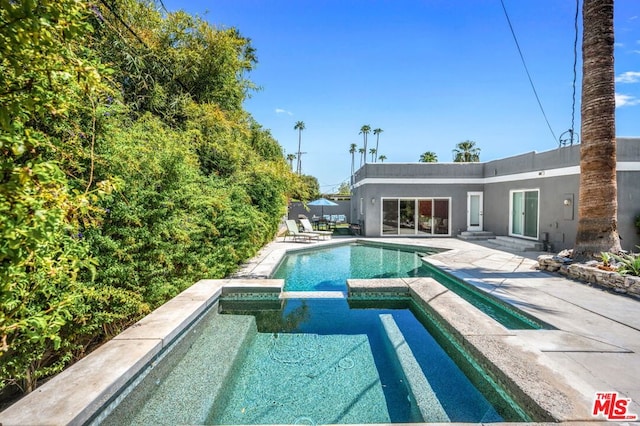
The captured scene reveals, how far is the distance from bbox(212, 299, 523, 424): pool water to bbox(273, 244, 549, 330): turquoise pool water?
67.3 inches

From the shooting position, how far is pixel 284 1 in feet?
35.7

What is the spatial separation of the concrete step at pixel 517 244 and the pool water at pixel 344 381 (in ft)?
30.5

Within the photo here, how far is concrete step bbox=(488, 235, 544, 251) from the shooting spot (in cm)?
1208

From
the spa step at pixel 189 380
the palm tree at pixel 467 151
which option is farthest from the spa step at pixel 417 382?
the palm tree at pixel 467 151

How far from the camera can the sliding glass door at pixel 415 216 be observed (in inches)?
672

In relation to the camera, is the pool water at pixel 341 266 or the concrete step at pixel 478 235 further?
the concrete step at pixel 478 235

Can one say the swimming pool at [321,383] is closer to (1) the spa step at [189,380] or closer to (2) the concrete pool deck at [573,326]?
(1) the spa step at [189,380]

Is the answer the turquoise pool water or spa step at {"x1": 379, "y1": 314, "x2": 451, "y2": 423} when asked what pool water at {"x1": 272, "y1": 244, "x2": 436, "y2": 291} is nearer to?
the turquoise pool water

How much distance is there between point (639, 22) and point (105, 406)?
53.8 feet

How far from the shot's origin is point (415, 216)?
17359 millimetres

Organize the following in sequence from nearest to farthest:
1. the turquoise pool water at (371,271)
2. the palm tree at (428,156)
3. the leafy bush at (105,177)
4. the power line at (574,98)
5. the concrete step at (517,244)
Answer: the leafy bush at (105,177), the turquoise pool water at (371,271), the power line at (574,98), the concrete step at (517,244), the palm tree at (428,156)

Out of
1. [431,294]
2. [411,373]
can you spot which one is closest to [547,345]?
[411,373]

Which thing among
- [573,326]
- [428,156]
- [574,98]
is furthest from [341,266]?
[428,156]

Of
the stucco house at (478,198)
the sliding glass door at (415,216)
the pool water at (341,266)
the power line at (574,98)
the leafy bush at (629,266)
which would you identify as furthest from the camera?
the sliding glass door at (415,216)
